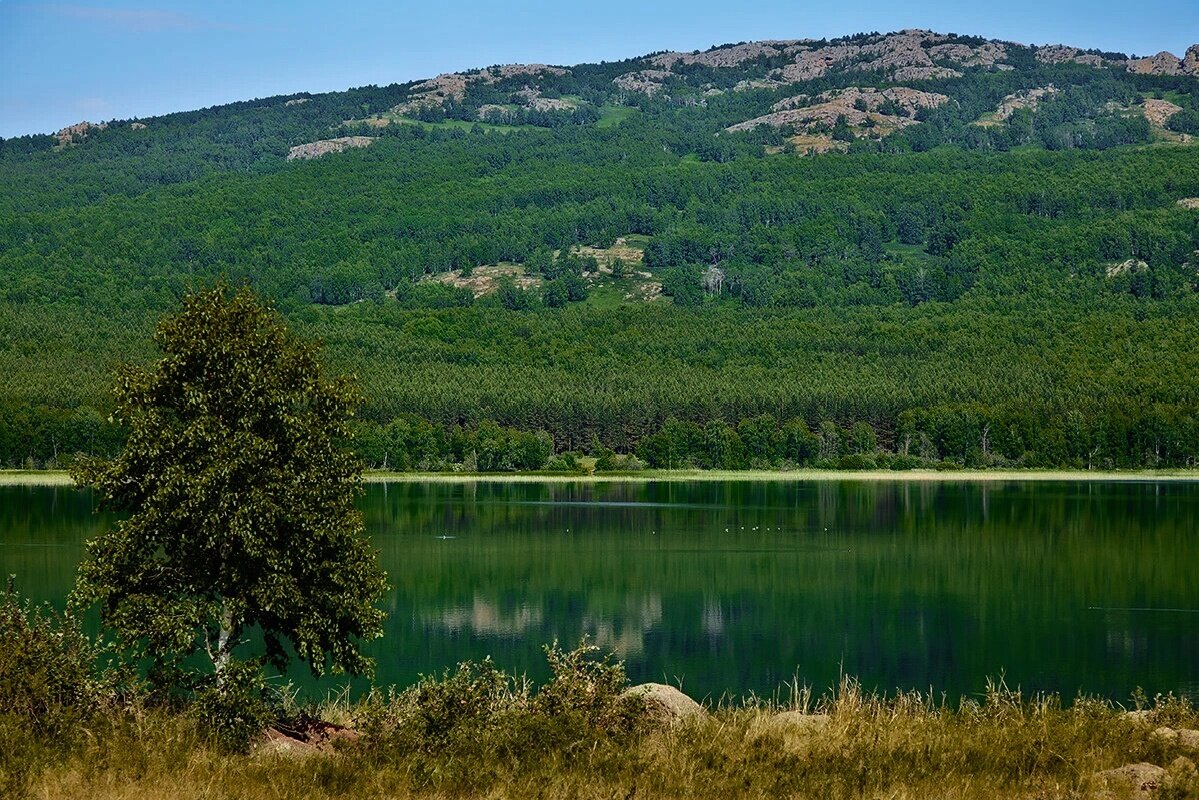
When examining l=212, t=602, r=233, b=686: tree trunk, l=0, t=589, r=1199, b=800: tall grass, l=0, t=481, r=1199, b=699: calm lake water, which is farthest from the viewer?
l=0, t=481, r=1199, b=699: calm lake water

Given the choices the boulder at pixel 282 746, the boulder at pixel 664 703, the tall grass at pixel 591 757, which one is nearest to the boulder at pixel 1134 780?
the tall grass at pixel 591 757

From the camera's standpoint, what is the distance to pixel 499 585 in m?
62.7

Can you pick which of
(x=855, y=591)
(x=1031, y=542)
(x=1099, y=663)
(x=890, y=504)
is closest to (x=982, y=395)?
(x=890, y=504)

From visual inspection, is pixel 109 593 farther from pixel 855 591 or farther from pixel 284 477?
pixel 855 591

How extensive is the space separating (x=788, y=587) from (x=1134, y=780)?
44.9m

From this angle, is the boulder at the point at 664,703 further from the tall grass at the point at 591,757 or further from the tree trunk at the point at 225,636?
the tree trunk at the point at 225,636

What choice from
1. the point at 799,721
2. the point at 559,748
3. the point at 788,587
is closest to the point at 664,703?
the point at 799,721

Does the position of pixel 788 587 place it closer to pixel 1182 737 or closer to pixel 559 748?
pixel 1182 737

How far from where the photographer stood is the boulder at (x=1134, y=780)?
17.5 meters

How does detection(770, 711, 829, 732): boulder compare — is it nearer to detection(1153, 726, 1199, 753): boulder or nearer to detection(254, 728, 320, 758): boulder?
detection(1153, 726, 1199, 753): boulder

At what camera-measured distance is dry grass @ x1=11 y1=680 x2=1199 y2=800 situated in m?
17.0

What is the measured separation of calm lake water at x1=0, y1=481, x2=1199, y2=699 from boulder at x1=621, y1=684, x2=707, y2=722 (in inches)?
572

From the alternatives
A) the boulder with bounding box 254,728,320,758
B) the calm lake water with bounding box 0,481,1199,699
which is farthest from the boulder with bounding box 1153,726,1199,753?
the calm lake water with bounding box 0,481,1199,699

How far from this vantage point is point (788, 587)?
206 feet
